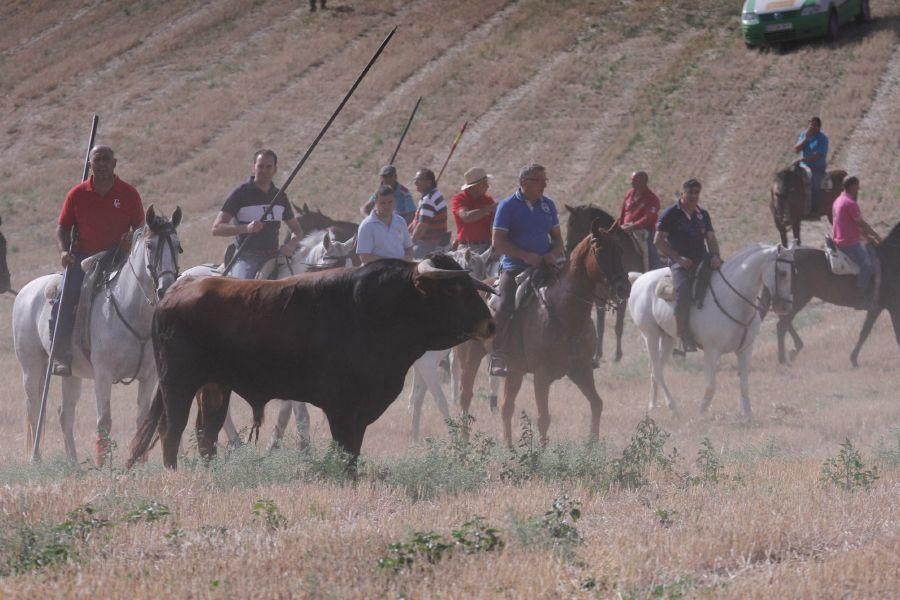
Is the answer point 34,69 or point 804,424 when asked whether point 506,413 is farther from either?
point 34,69

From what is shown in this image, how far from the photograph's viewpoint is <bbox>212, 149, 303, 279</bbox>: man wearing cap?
12.8m

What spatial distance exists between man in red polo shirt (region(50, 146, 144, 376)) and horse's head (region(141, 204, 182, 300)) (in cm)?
54

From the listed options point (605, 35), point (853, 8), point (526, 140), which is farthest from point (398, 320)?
point (605, 35)

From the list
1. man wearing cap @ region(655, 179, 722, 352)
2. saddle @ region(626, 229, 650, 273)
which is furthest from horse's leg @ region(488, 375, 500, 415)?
saddle @ region(626, 229, 650, 273)

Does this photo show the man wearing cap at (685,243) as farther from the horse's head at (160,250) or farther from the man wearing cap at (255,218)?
the horse's head at (160,250)

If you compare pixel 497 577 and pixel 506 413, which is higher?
pixel 497 577

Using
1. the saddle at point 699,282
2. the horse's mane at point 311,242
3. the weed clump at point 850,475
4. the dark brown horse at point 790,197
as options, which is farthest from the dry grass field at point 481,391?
the horse's mane at point 311,242

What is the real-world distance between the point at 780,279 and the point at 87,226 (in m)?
8.07

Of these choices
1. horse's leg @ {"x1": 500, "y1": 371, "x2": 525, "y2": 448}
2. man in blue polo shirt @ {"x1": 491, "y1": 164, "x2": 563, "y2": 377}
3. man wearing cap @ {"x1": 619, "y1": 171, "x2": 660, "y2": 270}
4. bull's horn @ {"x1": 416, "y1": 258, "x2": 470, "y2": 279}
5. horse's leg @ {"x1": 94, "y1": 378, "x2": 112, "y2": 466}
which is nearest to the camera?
bull's horn @ {"x1": 416, "y1": 258, "x2": 470, "y2": 279}

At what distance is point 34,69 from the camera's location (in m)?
52.3

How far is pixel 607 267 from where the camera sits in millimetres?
12344

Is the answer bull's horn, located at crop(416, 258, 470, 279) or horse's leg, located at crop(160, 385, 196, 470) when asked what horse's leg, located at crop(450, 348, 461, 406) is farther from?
bull's horn, located at crop(416, 258, 470, 279)

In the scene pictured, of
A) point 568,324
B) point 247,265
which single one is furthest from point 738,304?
point 247,265

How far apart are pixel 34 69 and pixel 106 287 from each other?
141 ft
